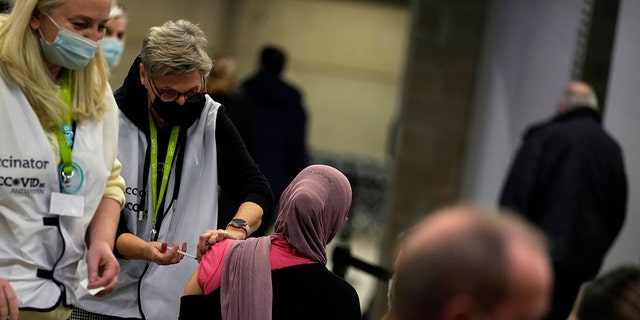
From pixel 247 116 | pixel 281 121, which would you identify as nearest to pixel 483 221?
pixel 247 116

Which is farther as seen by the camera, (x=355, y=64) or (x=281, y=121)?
(x=355, y=64)

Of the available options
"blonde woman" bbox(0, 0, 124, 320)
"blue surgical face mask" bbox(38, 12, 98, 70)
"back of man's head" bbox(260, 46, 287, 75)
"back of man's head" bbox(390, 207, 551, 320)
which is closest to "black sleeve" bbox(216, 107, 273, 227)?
"blonde woman" bbox(0, 0, 124, 320)

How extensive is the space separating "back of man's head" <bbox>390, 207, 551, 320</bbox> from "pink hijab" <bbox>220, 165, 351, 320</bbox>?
126cm

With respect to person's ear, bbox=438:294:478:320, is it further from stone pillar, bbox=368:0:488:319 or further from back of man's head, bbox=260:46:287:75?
stone pillar, bbox=368:0:488:319

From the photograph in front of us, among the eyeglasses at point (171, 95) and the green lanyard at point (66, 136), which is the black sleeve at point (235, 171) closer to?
the eyeglasses at point (171, 95)

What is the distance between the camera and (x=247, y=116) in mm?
6098

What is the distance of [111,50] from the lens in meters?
3.48

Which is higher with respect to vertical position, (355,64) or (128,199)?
(128,199)

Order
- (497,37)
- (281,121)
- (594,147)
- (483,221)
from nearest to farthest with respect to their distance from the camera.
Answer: (483,221) < (594,147) < (281,121) < (497,37)

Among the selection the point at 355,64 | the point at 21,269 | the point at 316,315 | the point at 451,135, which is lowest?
the point at 355,64

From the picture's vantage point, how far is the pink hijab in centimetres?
299

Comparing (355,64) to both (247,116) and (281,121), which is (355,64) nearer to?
(281,121)

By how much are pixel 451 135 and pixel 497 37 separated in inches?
32.0

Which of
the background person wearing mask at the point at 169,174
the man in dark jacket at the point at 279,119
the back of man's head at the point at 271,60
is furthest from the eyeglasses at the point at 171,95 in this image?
the back of man's head at the point at 271,60
